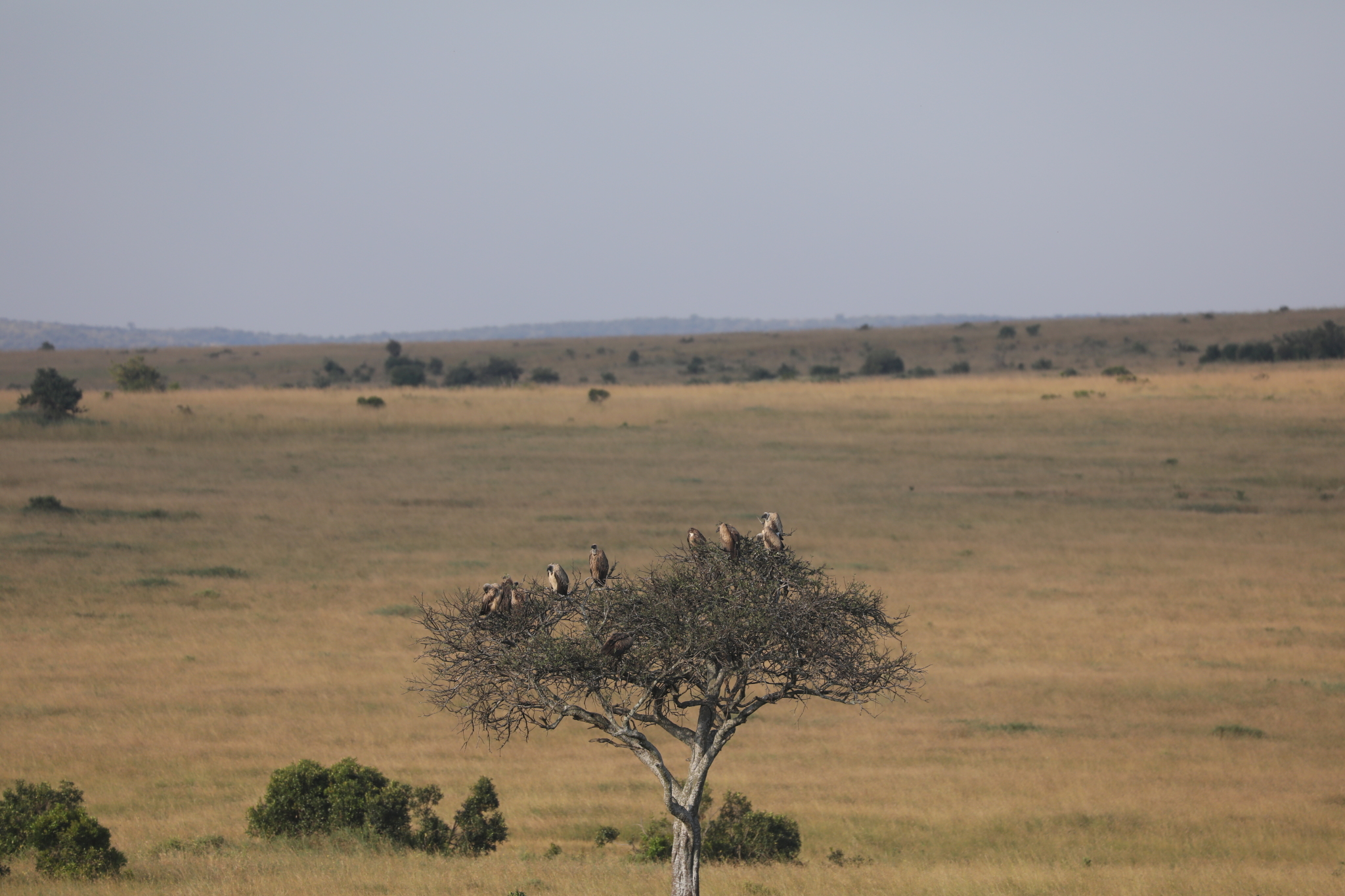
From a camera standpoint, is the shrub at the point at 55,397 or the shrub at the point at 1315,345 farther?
the shrub at the point at 1315,345

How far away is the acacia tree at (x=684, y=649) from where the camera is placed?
27.6 feet

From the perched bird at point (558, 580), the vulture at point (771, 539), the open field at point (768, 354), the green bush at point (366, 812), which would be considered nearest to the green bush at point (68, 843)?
the green bush at point (366, 812)

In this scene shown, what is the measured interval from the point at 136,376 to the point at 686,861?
7872 centimetres

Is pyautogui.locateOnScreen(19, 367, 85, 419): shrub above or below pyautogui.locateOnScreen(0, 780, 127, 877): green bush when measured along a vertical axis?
above

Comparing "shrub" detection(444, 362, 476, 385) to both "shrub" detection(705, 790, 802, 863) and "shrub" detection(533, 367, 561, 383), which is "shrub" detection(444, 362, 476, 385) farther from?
"shrub" detection(705, 790, 802, 863)

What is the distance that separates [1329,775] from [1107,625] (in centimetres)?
843

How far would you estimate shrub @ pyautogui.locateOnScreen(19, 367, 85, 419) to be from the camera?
5434cm

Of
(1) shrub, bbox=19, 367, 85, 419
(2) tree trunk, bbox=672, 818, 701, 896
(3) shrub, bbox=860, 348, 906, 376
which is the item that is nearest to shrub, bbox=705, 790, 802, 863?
(2) tree trunk, bbox=672, 818, 701, 896

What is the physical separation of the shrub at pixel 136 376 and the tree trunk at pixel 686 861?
7506 centimetres

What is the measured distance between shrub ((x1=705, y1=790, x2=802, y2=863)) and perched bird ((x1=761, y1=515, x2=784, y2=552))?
634 cm

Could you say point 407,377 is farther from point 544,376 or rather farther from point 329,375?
point 329,375

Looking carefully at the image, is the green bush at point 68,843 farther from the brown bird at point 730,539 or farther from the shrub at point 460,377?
the shrub at point 460,377

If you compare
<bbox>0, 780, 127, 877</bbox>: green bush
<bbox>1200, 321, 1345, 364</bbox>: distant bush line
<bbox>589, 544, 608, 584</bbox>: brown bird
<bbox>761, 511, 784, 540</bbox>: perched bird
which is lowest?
<bbox>0, 780, 127, 877</bbox>: green bush

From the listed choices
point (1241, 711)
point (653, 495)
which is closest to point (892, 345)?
point (653, 495)
